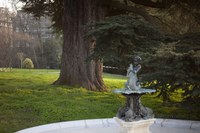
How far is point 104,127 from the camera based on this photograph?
768 centimetres

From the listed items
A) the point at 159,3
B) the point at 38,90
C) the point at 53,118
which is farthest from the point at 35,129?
the point at 159,3

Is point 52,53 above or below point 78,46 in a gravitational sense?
below

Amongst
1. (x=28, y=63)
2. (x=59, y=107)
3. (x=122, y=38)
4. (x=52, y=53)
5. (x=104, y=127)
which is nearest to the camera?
(x=104, y=127)

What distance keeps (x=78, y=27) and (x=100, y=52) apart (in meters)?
4.85

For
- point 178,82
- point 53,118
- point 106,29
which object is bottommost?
point 53,118

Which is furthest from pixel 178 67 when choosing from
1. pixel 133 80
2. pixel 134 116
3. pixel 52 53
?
pixel 52 53

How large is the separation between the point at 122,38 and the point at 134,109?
7.71 feet

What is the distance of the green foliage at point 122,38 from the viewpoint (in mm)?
7977

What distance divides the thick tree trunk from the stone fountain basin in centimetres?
499

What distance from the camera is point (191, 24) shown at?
13.3 meters

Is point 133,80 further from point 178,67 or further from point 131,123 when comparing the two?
point 178,67

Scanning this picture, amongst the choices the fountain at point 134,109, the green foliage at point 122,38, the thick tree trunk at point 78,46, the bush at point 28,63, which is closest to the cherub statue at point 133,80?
the fountain at point 134,109

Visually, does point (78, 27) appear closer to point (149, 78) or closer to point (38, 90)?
point (38, 90)

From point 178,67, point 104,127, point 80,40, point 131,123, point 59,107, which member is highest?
point 80,40
